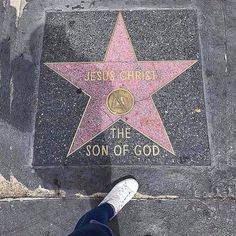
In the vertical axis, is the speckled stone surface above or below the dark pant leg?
above

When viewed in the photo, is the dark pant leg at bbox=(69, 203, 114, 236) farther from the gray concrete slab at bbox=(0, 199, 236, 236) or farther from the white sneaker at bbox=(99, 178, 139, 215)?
the gray concrete slab at bbox=(0, 199, 236, 236)

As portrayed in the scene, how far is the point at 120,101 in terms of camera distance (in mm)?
4484

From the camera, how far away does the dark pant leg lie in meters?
3.06

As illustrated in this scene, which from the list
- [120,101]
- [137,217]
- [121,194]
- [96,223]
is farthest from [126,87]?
[96,223]

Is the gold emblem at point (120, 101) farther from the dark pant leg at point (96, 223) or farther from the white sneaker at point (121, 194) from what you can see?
the dark pant leg at point (96, 223)

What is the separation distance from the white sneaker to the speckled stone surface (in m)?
0.26

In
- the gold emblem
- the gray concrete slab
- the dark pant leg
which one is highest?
the gold emblem

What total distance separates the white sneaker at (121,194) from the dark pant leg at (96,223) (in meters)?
0.10

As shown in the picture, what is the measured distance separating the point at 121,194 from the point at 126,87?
1.25 metres

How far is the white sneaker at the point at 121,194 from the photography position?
394 centimetres

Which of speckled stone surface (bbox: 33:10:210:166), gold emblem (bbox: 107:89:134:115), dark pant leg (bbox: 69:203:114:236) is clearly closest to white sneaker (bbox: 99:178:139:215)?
dark pant leg (bbox: 69:203:114:236)

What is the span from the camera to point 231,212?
4145 millimetres

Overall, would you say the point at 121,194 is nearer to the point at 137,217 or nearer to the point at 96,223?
the point at 137,217

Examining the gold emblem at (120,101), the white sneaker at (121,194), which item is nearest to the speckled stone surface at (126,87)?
the gold emblem at (120,101)
